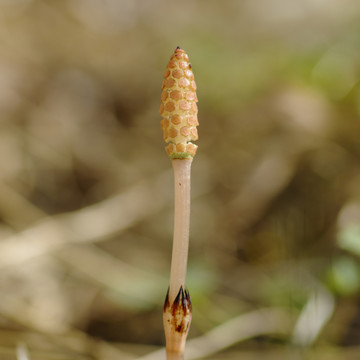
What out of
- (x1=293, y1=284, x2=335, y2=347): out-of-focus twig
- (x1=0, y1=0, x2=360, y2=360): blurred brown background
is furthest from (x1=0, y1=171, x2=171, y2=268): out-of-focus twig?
(x1=293, y1=284, x2=335, y2=347): out-of-focus twig

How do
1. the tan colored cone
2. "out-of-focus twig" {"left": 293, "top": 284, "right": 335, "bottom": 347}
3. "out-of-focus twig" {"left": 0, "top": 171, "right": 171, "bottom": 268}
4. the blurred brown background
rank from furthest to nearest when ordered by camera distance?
"out-of-focus twig" {"left": 0, "top": 171, "right": 171, "bottom": 268}
the blurred brown background
"out-of-focus twig" {"left": 293, "top": 284, "right": 335, "bottom": 347}
the tan colored cone

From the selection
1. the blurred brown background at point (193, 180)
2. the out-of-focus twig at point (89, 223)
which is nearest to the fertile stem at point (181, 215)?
the blurred brown background at point (193, 180)

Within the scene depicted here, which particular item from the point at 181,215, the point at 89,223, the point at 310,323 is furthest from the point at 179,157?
the point at 89,223

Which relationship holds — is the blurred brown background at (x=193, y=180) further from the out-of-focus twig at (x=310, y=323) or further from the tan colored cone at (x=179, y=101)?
the tan colored cone at (x=179, y=101)

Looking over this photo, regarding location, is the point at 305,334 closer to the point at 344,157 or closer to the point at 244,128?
the point at 344,157

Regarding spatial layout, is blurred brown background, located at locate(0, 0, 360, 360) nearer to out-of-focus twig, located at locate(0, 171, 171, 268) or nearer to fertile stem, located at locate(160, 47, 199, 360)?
out-of-focus twig, located at locate(0, 171, 171, 268)

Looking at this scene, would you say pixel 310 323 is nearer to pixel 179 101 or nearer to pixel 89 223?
pixel 179 101

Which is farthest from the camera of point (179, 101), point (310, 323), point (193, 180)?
point (193, 180)

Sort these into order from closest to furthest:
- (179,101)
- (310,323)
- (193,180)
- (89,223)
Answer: (179,101)
(310,323)
(89,223)
(193,180)
